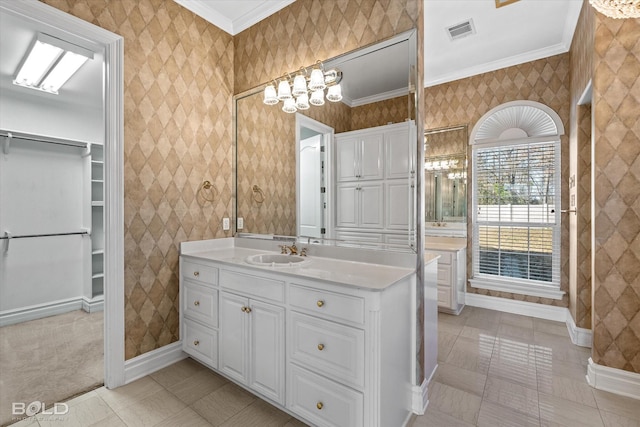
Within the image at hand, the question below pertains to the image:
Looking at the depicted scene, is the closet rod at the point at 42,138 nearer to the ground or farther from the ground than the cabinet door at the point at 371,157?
farther from the ground

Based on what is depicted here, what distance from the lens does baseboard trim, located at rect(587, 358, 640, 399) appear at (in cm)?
197

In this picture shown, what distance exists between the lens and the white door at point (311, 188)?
2.29 metres

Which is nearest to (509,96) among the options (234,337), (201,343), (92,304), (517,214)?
(517,214)

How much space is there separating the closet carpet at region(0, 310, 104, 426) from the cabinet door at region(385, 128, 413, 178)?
2468mm

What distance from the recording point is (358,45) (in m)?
2.05

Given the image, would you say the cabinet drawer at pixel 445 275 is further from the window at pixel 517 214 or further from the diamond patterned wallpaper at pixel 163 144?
the diamond patterned wallpaper at pixel 163 144

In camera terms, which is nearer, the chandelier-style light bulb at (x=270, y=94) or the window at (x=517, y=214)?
the chandelier-style light bulb at (x=270, y=94)

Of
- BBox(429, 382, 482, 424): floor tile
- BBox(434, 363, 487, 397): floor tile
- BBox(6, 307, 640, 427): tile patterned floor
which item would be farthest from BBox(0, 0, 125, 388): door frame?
BBox(434, 363, 487, 397): floor tile

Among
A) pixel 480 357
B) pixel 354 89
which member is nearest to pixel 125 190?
pixel 354 89

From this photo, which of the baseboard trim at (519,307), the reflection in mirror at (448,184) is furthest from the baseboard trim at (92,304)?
the baseboard trim at (519,307)

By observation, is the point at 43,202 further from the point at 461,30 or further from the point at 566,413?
the point at 566,413

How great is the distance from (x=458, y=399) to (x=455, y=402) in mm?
45

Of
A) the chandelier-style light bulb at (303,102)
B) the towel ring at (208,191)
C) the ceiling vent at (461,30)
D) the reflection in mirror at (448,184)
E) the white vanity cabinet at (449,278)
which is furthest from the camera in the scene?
the reflection in mirror at (448,184)

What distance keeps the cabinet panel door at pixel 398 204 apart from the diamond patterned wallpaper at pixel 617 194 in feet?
4.61
